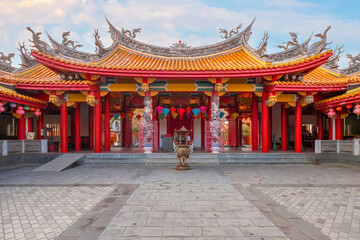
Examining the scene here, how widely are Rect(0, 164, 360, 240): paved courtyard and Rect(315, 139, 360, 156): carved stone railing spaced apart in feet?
9.07

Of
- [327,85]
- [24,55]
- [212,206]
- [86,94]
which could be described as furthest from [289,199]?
[24,55]

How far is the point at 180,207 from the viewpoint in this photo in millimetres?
4023

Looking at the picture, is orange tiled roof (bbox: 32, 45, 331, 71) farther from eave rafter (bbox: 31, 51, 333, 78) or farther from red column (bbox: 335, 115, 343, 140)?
red column (bbox: 335, 115, 343, 140)

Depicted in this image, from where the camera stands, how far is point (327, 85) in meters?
9.68

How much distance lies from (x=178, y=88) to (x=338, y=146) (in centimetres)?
799

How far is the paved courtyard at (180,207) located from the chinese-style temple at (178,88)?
4.00m

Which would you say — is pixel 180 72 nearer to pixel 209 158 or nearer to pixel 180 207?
pixel 209 158

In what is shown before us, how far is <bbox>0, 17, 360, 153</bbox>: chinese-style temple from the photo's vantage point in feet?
30.1

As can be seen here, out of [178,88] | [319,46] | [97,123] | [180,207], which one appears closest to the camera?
[180,207]

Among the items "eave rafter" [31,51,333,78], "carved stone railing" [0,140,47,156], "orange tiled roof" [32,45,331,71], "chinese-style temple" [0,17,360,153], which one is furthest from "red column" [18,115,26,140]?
"orange tiled roof" [32,45,331,71]

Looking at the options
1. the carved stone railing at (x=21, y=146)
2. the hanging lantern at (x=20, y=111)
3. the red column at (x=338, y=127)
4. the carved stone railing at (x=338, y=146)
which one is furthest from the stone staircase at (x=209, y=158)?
the hanging lantern at (x=20, y=111)

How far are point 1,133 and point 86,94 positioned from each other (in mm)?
5641

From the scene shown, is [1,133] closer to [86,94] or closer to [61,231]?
[86,94]

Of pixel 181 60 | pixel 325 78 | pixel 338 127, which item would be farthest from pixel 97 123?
pixel 325 78
